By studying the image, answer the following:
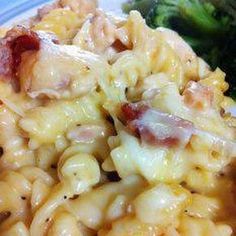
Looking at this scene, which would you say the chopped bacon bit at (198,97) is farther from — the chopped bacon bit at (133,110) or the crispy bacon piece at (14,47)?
the crispy bacon piece at (14,47)

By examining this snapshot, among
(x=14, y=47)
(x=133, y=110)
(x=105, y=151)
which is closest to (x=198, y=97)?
(x=133, y=110)

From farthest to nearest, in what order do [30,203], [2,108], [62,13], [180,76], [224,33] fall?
[224,33] → [62,13] → [180,76] → [2,108] → [30,203]

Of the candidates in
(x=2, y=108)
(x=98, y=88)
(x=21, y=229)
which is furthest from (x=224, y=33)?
(x=21, y=229)

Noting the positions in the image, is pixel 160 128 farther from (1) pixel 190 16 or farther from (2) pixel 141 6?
(2) pixel 141 6

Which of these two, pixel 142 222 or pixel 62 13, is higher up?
pixel 62 13

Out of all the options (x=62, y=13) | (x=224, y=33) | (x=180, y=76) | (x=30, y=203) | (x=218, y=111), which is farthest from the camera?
(x=224, y=33)

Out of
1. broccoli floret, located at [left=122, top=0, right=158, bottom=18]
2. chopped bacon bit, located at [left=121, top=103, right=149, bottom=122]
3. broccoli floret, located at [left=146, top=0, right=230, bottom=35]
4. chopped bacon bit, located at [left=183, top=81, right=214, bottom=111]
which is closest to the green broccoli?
broccoli floret, located at [left=146, top=0, right=230, bottom=35]

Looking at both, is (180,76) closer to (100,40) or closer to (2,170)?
(100,40)
